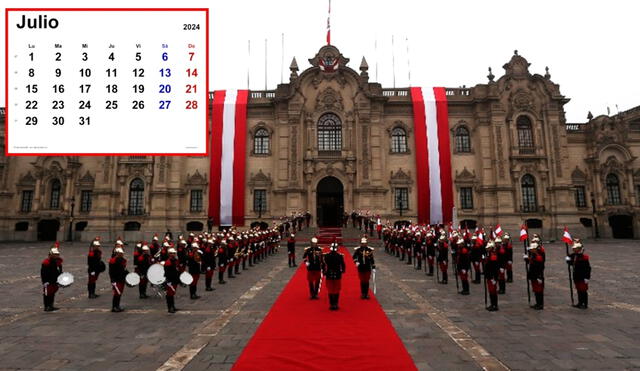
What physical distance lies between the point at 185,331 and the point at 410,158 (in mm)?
30608

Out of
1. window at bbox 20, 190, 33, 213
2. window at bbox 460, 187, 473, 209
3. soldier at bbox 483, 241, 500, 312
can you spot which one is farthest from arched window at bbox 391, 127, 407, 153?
window at bbox 20, 190, 33, 213

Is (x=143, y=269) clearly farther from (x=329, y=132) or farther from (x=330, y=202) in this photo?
(x=329, y=132)

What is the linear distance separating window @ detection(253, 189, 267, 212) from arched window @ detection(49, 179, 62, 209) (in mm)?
21607

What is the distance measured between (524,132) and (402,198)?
14189 millimetres

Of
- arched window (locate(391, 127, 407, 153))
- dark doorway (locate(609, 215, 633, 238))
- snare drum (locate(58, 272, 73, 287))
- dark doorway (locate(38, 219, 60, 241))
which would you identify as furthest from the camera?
dark doorway (locate(38, 219, 60, 241))

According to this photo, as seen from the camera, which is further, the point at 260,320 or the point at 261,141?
the point at 261,141

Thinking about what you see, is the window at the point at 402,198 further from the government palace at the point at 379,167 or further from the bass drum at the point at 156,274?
the bass drum at the point at 156,274

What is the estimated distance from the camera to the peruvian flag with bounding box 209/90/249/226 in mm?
33750

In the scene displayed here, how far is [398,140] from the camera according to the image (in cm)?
3556

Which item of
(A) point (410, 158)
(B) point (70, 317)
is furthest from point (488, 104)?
(B) point (70, 317)

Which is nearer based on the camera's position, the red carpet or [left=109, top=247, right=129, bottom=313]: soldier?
the red carpet

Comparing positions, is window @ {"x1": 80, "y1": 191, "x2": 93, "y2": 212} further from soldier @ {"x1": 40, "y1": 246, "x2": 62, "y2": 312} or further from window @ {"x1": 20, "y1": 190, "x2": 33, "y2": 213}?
soldier @ {"x1": 40, "y1": 246, "x2": 62, "y2": 312}

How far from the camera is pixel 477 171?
34812 millimetres

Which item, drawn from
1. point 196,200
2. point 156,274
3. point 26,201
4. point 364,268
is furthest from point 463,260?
point 26,201
